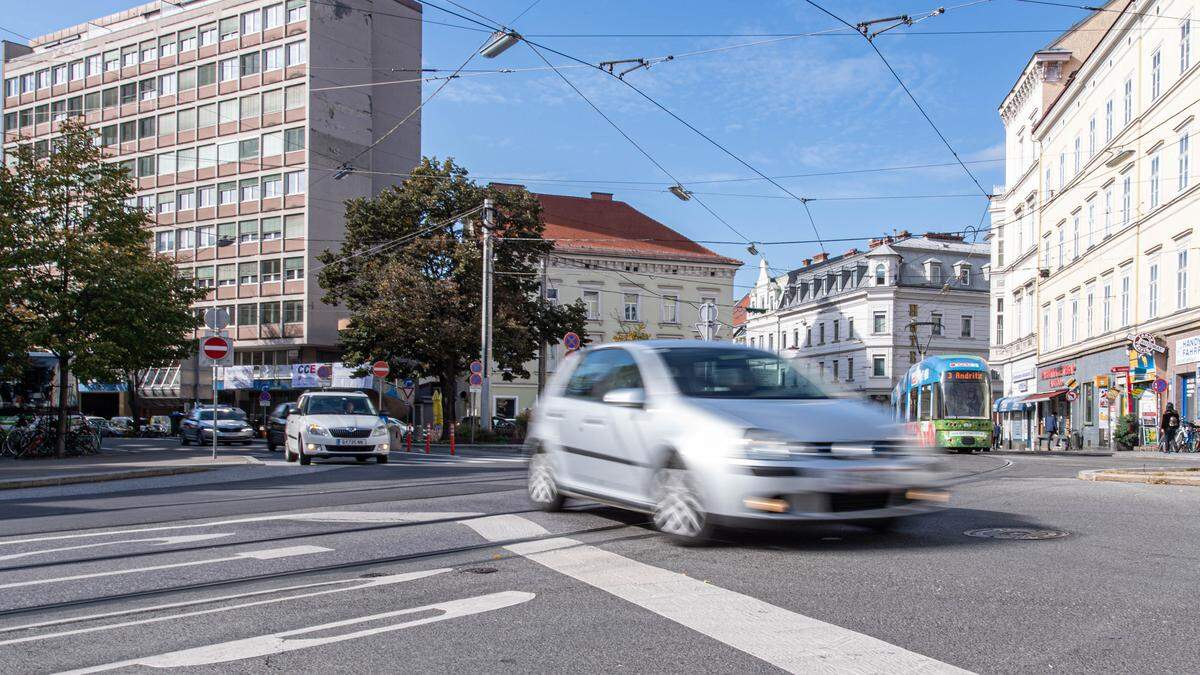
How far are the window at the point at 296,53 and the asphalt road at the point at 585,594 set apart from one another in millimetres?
52536

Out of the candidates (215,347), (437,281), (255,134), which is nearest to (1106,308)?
(437,281)

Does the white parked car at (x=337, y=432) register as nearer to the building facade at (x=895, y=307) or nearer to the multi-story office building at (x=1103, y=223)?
the multi-story office building at (x=1103, y=223)

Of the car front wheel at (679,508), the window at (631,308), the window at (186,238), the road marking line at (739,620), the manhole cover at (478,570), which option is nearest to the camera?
the road marking line at (739,620)

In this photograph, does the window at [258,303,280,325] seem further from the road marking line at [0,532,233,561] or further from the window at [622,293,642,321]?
the road marking line at [0,532,233,561]

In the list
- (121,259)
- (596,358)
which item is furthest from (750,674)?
(121,259)

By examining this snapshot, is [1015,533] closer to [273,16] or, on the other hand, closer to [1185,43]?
[1185,43]

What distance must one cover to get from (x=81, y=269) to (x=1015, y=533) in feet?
75.5

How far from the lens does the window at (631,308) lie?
73062mm

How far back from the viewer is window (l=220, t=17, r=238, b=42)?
61.7 metres

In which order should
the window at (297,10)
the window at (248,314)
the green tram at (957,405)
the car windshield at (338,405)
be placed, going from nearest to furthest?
the car windshield at (338,405)
the green tram at (957,405)
the window at (297,10)
the window at (248,314)

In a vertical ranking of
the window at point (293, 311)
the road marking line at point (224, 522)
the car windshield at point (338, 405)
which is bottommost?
the road marking line at point (224, 522)

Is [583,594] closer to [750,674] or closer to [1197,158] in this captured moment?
[750,674]

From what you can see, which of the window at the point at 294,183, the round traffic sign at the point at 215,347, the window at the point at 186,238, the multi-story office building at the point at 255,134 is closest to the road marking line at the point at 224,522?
the round traffic sign at the point at 215,347

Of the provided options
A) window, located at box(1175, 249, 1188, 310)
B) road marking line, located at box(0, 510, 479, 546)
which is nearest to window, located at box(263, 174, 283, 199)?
window, located at box(1175, 249, 1188, 310)
